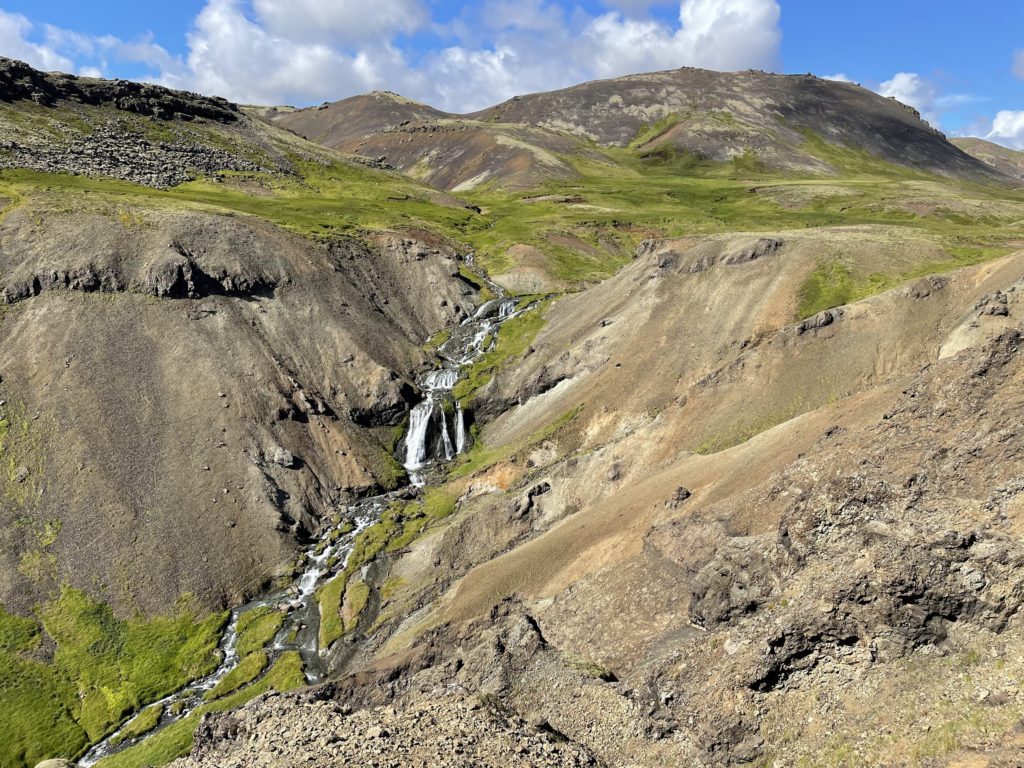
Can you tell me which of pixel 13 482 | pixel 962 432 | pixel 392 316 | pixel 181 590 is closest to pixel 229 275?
pixel 392 316

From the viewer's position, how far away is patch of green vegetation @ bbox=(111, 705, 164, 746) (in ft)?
145

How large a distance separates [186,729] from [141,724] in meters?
4.37

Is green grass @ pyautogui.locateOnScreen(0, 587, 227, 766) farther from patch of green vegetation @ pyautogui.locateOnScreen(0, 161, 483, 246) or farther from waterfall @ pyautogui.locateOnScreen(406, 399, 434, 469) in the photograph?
patch of green vegetation @ pyautogui.locateOnScreen(0, 161, 483, 246)

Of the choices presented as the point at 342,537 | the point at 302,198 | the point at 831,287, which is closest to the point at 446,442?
the point at 342,537

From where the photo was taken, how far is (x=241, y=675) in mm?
48719

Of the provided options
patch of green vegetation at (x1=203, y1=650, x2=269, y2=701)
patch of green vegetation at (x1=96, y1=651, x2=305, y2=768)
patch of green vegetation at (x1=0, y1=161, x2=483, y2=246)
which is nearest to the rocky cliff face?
patch of green vegetation at (x1=203, y1=650, x2=269, y2=701)

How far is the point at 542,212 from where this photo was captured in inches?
6388

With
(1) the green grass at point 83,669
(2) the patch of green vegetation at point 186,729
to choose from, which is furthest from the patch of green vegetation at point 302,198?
(2) the patch of green vegetation at point 186,729

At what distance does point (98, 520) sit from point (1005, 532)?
65.8m

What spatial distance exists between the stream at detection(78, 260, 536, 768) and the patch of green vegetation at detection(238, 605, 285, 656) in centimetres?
41

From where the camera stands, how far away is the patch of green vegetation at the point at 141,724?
44.3 metres

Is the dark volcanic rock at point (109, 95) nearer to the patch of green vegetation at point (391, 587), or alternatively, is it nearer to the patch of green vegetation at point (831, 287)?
the patch of green vegetation at point (391, 587)

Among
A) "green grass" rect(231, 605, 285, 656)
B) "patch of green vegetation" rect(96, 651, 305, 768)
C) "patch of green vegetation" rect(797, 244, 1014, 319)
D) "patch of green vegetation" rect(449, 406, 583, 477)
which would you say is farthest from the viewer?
"patch of green vegetation" rect(449, 406, 583, 477)

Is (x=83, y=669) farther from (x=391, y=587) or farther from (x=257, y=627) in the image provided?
(x=391, y=587)
